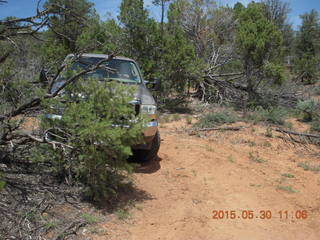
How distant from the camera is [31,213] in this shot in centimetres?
357

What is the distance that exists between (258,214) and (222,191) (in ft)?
2.67

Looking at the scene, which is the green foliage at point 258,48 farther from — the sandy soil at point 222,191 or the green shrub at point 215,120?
the sandy soil at point 222,191

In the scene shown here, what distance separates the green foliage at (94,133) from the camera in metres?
3.73

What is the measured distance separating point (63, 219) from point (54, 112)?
4.32 ft

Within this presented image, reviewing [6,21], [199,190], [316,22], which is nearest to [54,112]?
[6,21]

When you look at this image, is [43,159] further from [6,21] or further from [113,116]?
[6,21]

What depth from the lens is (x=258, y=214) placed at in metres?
4.46

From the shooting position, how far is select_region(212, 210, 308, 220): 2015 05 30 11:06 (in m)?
4.37

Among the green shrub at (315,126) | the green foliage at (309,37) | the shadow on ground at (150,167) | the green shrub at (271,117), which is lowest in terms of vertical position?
the shadow on ground at (150,167)

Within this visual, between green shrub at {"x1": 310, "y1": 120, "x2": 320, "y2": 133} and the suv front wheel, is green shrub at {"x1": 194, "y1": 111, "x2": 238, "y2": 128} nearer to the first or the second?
green shrub at {"x1": 310, "y1": 120, "x2": 320, "y2": 133}

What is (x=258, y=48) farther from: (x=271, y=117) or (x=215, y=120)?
(x=215, y=120)

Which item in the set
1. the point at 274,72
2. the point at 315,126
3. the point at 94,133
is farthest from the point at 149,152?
the point at 274,72

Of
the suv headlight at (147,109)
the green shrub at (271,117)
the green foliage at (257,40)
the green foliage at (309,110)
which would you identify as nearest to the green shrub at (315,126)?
the green foliage at (309,110)

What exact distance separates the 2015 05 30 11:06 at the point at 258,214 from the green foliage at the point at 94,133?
1367 millimetres
